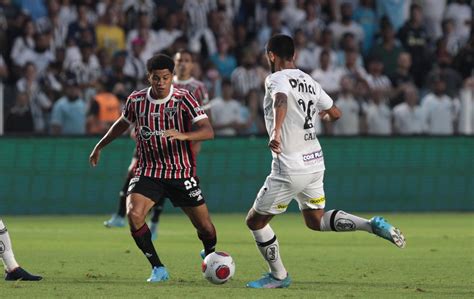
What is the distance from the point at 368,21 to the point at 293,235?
848 cm

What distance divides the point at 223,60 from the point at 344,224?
12206 mm

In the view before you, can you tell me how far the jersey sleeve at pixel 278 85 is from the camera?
34.0 feet

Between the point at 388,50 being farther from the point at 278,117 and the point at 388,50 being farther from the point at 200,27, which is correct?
the point at 278,117

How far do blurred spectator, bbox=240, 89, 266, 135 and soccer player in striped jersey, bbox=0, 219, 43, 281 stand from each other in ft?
33.1

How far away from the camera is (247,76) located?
70.5ft

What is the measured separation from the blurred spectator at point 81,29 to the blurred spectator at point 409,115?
210 inches

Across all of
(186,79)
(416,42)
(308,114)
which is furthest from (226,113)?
(308,114)

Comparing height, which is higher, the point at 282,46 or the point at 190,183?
the point at 282,46

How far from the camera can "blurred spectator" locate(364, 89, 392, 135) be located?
835 inches

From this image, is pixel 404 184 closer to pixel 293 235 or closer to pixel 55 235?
pixel 293 235

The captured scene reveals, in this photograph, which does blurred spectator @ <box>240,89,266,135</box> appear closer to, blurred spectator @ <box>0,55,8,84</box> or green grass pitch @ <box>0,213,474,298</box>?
green grass pitch @ <box>0,213,474,298</box>

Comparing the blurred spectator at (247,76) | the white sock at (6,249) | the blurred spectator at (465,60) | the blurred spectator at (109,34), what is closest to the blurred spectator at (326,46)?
the blurred spectator at (247,76)

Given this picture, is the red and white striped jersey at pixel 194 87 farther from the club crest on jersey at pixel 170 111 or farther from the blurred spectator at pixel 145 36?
the blurred spectator at pixel 145 36

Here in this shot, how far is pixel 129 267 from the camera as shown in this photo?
1227 cm
